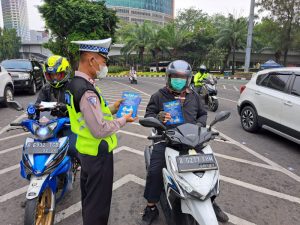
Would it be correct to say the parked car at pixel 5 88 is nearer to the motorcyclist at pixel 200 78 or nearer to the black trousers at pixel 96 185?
the motorcyclist at pixel 200 78

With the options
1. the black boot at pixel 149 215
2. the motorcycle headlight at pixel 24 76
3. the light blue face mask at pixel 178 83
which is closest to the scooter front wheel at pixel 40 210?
the black boot at pixel 149 215

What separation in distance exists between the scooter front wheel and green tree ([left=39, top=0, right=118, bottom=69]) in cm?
2066

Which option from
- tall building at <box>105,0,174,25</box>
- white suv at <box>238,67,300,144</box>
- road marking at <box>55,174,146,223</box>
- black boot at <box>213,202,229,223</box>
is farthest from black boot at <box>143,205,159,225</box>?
tall building at <box>105,0,174,25</box>

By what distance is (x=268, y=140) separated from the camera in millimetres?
6051

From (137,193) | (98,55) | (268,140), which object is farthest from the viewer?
(268,140)

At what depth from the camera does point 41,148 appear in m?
2.67

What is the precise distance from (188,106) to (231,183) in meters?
1.71

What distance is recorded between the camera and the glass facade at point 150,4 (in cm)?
9969

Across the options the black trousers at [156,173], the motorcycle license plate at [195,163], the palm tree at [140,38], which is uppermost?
the palm tree at [140,38]

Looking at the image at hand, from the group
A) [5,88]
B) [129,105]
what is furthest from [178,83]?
[5,88]

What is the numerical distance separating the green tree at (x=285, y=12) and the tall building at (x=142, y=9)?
75800 millimetres

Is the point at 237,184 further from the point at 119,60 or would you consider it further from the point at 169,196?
the point at 119,60

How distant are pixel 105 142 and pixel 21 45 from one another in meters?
68.2

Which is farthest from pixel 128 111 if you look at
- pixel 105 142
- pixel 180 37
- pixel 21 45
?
pixel 21 45
